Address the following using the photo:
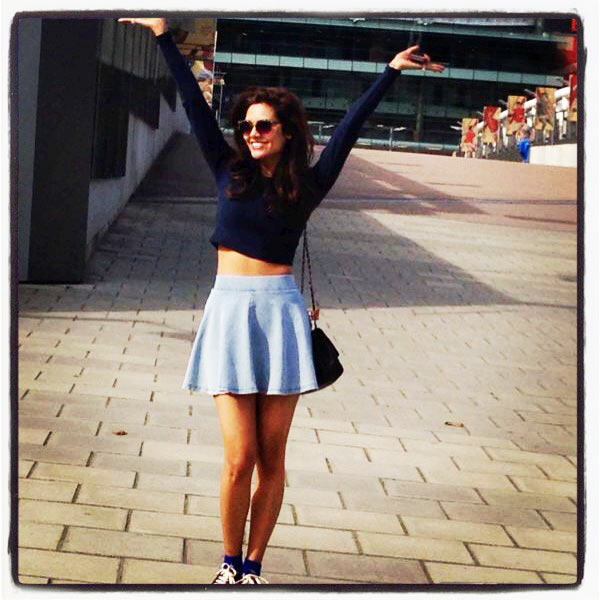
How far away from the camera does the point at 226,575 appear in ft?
12.1

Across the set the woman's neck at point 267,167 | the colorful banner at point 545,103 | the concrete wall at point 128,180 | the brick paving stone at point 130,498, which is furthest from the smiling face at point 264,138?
the concrete wall at point 128,180

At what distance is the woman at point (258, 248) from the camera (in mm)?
3543

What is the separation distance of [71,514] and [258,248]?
4.39 feet

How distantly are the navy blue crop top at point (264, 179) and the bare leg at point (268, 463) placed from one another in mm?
416

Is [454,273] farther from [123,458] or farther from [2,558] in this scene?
[2,558]

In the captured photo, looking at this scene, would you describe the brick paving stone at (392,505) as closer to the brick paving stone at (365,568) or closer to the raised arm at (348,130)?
the brick paving stone at (365,568)

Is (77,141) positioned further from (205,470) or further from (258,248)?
(258,248)

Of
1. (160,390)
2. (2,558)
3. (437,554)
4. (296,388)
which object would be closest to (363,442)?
(160,390)

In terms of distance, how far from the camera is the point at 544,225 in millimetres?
17156

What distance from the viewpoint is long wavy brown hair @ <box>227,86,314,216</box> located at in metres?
3.55

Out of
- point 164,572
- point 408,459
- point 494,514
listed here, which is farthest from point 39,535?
point 408,459

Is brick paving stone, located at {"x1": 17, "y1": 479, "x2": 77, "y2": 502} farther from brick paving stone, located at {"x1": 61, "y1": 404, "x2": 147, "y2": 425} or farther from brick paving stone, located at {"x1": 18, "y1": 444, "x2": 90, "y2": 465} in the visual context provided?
brick paving stone, located at {"x1": 61, "y1": 404, "x2": 147, "y2": 425}

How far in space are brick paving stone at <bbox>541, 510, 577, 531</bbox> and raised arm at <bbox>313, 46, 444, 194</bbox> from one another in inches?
68.9

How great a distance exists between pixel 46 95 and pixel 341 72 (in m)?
5.14
